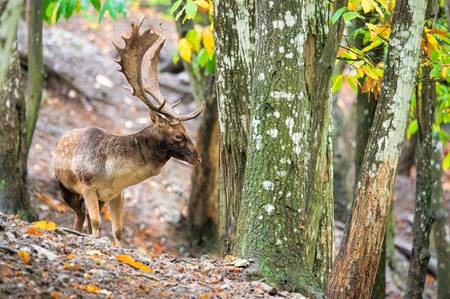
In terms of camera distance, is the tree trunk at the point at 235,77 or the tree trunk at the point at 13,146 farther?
the tree trunk at the point at 13,146

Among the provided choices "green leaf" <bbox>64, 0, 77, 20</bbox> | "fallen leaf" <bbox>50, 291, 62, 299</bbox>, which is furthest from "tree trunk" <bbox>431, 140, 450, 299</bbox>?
"fallen leaf" <bbox>50, 291, 62, 299</bbox>

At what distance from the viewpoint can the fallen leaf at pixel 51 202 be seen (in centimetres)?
1334

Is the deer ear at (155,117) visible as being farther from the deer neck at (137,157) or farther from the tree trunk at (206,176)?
the tree trunk at (206,176)

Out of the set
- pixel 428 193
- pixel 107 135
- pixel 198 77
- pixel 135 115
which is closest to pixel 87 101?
pixel 135 115

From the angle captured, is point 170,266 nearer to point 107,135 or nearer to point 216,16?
point 216,16

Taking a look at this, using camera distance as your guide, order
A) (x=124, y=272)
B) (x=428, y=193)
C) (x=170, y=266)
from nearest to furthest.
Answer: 1. (x=124, y=272)
2. (x=170, y=266)
3. (x=428, y=193)

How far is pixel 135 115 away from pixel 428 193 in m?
9.71

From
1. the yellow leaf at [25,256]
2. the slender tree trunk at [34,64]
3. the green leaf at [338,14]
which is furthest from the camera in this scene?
the slender tree trunk at [34,64]

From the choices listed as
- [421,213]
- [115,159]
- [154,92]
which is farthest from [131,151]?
[421,213]

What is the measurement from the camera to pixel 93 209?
9.77m

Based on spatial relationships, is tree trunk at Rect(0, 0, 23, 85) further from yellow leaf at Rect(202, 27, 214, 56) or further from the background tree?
the background tree

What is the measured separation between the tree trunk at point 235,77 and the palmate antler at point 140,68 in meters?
2.08

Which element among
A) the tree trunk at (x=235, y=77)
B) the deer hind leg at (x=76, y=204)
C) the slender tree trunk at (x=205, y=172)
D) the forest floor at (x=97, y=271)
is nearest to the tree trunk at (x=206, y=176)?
the slender tree trunk at (x=205, y=172)

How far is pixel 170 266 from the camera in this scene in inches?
266
